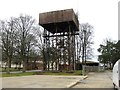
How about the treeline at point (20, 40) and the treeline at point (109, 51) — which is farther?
the treeline at point (109, 51)

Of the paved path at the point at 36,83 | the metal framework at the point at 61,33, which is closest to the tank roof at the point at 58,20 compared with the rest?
the metal framework at the point at 61,33

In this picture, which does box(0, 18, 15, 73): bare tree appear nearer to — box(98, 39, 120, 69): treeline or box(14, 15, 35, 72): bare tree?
box(14, 15, 35, 72): bare tree

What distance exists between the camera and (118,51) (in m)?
89.6

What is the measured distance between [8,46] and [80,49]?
31.2 m

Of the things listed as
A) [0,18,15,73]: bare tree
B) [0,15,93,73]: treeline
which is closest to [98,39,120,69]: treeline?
[0,15,93,73]: treeline

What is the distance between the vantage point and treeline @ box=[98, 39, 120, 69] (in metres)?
89.6

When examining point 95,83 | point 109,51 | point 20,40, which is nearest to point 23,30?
point 20,40

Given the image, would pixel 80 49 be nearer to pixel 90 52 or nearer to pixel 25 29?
pixel 90 52

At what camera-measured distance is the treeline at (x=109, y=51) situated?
8956cm

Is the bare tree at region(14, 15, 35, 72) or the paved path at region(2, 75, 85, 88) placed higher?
the bare tree at region(14, 15, 35, 72)

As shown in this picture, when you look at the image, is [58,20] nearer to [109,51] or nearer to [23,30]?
[23,30]

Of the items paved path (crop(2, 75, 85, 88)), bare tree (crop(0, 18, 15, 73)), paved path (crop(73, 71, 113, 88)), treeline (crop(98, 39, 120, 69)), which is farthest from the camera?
treeline (crop(98, 39, 120, 69))

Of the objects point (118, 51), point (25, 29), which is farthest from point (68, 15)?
point (118, 51)

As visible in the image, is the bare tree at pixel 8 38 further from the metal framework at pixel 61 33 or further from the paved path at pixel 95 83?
the paved path at pixel 95 83
